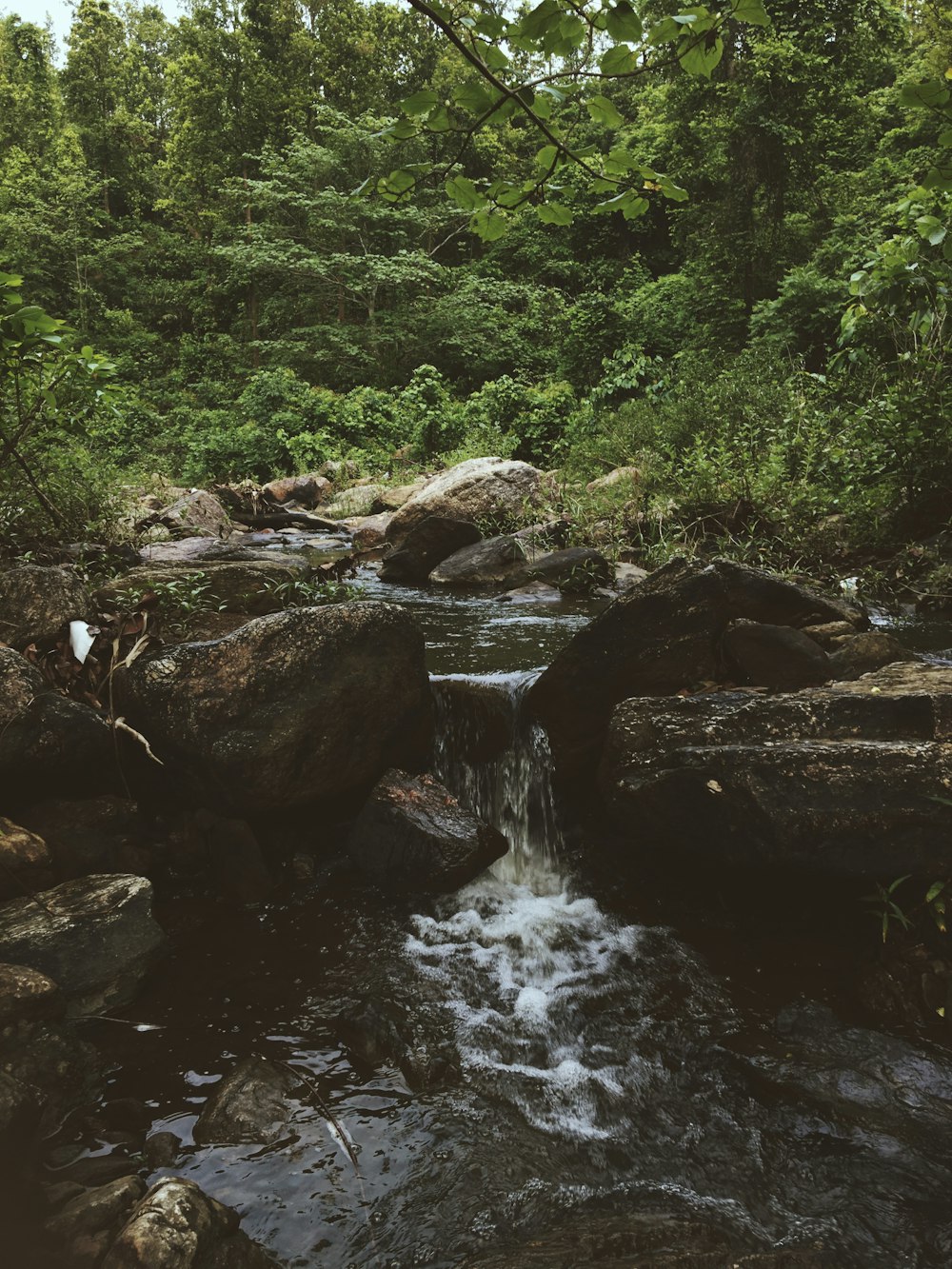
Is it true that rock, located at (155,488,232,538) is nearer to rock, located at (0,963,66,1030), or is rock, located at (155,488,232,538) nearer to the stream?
the stream

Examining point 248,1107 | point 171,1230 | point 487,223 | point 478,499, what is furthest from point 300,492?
point 171,1230

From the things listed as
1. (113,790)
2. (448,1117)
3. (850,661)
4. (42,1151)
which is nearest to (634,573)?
(850,661)

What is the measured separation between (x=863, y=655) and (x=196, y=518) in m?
→ 9.96

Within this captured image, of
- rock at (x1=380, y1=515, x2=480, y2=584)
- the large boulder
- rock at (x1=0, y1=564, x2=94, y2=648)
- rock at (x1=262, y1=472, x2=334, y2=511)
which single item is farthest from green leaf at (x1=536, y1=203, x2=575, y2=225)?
rock at (x1=262, y1=472, x2=334, y2=511)

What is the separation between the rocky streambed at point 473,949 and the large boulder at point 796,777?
16 millimetres

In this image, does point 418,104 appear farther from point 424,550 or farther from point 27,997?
point 424,550

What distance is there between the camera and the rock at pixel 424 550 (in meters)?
9.89

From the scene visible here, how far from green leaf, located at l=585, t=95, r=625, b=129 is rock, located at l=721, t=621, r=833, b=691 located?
10.7ft

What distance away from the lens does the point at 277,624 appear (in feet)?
13.5

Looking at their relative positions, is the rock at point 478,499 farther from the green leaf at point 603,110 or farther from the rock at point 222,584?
the green leaf at point 603,110

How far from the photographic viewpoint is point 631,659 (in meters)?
4.50

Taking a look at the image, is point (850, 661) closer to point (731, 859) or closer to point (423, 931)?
point (731, 859)

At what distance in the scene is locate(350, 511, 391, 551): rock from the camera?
1258cm

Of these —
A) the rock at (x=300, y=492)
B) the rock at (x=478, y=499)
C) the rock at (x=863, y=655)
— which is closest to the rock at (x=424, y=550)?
the rock at (x=478, y=499)
